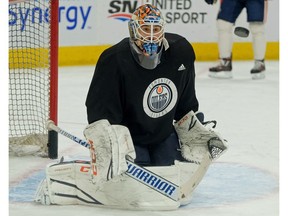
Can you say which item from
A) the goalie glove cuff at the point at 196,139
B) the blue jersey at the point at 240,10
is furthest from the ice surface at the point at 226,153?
the blue jersey at the point at 240,10

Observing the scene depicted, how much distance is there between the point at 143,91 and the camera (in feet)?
9.04

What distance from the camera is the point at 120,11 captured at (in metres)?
6.41

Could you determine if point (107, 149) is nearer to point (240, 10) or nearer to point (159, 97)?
point (159, 97)

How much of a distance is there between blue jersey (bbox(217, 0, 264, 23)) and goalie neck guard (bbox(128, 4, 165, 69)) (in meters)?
3.58

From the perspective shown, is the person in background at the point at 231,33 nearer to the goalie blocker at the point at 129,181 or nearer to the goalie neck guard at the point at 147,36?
the goalie blocker at the point at 129,181

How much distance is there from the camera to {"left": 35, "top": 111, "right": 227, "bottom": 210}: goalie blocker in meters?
2.57

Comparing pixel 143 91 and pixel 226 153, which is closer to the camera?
pixel 143 91

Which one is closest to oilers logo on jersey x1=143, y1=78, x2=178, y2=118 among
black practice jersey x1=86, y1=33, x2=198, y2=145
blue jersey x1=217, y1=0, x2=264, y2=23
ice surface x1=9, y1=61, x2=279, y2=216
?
black practice jersey x1=86, y1=33, x2=198, y2=145

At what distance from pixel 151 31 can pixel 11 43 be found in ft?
5.89

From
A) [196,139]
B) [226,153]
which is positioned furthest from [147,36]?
[226,153]

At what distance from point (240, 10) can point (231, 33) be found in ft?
0.66

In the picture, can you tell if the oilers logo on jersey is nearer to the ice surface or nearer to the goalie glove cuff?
the goalie glove cuff

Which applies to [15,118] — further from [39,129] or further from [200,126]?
[200,126]
